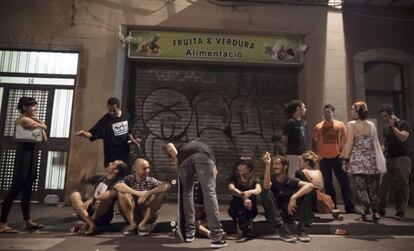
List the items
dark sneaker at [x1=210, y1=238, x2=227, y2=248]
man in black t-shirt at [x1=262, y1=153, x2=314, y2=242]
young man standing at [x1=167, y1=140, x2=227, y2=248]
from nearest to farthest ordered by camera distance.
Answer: dark sneaker at [x1=210, y1=238, x2=227, y2=248] < young man standing at [x1=167, y1=140, x2=227, y2=248] < man in black t-shirt at [x1=262, y1=153, x2=314, y2=242]

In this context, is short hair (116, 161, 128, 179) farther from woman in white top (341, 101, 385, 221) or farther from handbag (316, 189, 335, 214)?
woman in white top (341, 101, 385, 221)

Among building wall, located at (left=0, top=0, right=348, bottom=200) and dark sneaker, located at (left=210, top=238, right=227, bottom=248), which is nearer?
dark sneaker, located at (left=210, top=238, right=227, bottom=248)

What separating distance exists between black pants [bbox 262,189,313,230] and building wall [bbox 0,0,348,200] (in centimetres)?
393

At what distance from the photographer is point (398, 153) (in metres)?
6.95

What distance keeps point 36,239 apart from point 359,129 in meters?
5.86

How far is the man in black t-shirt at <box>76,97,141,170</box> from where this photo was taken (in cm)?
677

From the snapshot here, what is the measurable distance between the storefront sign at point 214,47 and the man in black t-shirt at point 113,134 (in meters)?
3.01

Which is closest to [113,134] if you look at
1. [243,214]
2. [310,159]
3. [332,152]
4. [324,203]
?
[243,214]

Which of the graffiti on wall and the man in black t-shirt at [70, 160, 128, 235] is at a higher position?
the graffiti on wall

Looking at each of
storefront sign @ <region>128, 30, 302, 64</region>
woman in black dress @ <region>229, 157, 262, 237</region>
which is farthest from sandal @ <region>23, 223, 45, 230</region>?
storefront sign @ <region>128, 30, 302, 64</region>

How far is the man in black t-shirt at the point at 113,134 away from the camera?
6766mm

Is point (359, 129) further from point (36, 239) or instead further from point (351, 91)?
point (36, 239)

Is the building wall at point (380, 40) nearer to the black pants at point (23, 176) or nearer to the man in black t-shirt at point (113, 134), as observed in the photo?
the man in black t-shirt at point (113, 134)

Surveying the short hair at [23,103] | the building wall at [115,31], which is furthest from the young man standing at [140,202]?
the building wall at [115,31]
